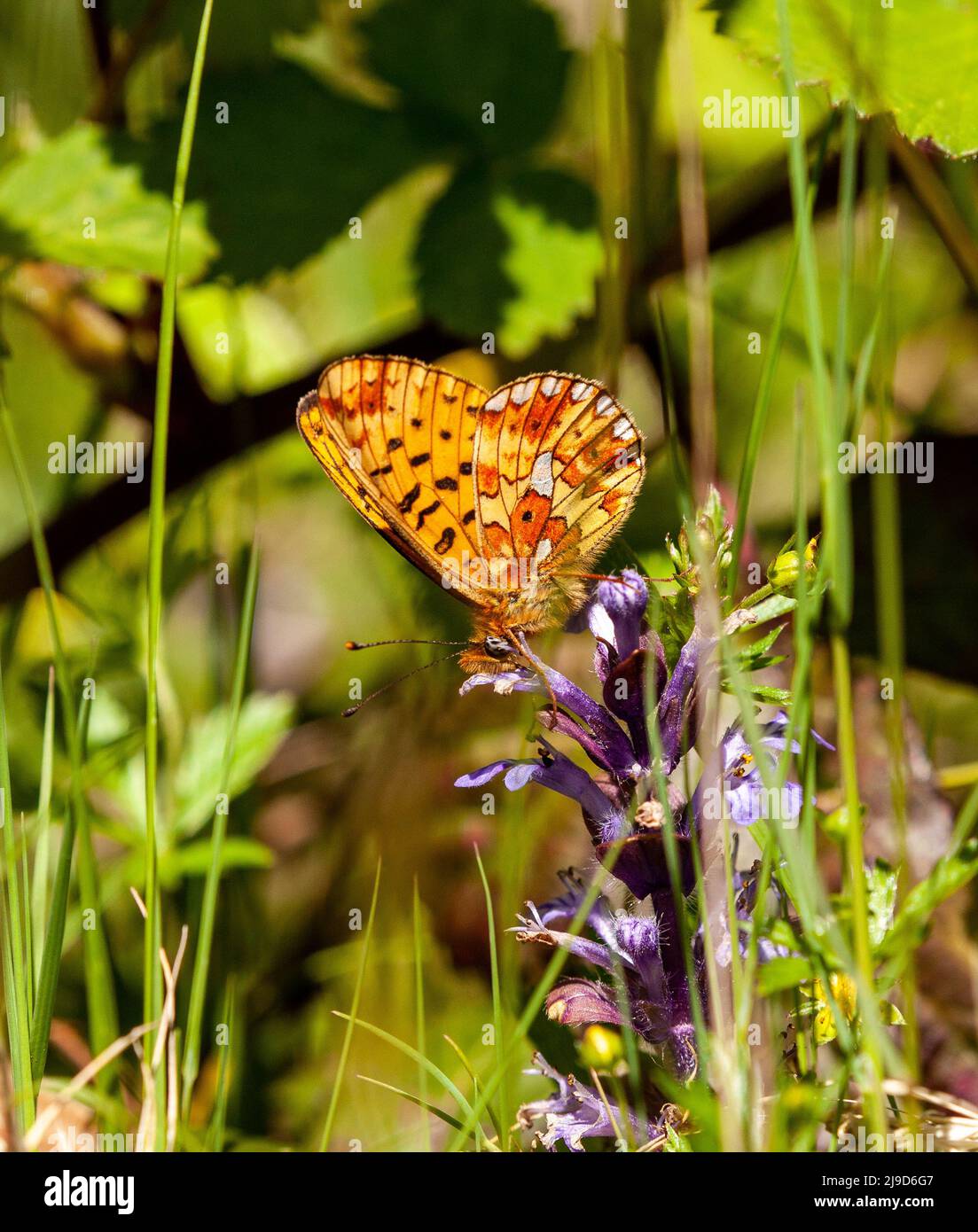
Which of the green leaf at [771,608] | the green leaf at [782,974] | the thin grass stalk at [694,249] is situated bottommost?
the green leaf at [782,974]

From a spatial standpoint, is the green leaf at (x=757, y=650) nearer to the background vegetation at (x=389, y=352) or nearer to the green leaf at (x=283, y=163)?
the background vegetation at (x=389, y=352)

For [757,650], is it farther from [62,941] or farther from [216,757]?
[216,757]

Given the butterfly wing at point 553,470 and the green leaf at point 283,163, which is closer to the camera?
the butterfly wing at point 553,470

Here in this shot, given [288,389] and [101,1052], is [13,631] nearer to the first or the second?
[288,389]

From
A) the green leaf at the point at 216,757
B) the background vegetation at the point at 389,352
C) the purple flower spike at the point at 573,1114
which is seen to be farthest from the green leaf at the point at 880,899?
the green leaf at the point at 216,757

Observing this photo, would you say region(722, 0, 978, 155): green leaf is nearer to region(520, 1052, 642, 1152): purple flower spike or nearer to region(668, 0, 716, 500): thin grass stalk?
region(668, 0, 716, 500): thin grass stalk

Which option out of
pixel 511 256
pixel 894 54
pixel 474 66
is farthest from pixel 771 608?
pixel 474 66
